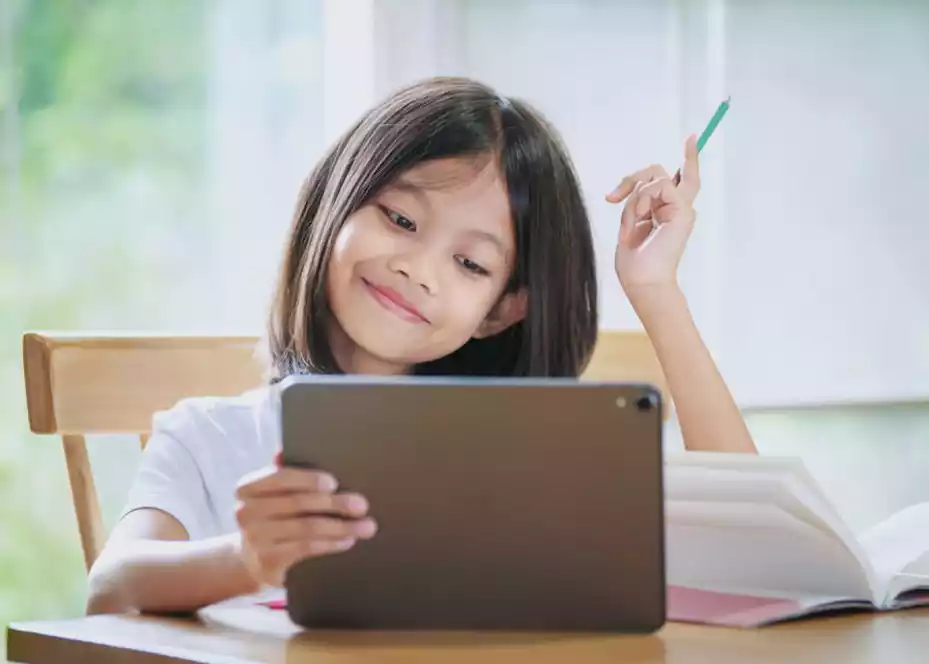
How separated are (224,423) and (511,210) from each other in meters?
0.32

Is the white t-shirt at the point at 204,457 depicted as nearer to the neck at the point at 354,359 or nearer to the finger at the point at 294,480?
the neck at the point at 354,359

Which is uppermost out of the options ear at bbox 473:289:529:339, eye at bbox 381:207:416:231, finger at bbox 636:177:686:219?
finger at bbox 636:177:686:219

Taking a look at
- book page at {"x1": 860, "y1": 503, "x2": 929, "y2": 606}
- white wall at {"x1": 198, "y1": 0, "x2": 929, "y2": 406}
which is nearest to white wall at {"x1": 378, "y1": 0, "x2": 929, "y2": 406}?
white wall at {"x1": 198, "y1": 0, "x2": 929, "y2": 406}

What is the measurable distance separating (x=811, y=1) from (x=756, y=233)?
373mm

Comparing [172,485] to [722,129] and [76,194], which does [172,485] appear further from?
[722,129]

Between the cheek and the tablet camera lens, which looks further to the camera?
the cheek

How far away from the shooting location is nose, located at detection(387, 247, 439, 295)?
3.97 ft

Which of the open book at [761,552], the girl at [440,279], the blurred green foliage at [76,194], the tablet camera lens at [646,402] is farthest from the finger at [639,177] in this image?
the blurred green foliage at [76,194]

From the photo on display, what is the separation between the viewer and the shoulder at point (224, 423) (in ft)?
4.03

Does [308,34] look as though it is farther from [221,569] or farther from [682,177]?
[221,569]

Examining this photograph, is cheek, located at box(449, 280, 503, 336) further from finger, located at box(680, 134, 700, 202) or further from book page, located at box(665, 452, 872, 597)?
book page, located at box(665, 452, 872, 597)

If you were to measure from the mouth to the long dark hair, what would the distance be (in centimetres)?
7

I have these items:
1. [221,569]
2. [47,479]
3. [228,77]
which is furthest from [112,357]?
[228,77]

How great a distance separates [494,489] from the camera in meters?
0.71
